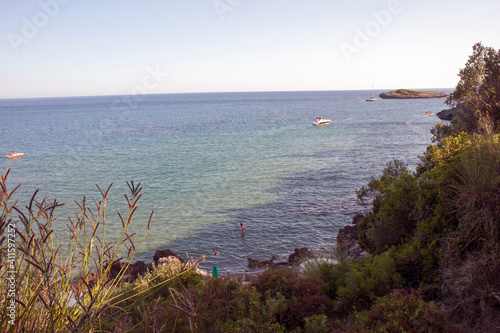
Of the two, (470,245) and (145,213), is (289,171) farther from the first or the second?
(470,245)

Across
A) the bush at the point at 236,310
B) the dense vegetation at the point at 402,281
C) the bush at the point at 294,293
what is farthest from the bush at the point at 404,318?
the bush at the point at 236,310

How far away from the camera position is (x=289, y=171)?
31.5 metres

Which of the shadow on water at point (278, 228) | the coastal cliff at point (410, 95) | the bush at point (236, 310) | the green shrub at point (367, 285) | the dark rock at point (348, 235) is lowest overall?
the shadow on water at point (278, 228)

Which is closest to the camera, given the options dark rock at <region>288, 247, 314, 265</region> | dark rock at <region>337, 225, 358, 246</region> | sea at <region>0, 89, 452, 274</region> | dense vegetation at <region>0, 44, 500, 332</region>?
dense vegetation at <region>0, 44, 500, 332</region>

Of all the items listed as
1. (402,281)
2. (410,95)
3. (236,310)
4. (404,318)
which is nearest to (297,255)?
(402,281)

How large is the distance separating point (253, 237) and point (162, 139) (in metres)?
39.9

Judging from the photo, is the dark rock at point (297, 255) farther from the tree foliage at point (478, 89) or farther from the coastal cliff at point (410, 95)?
the coastal cliff at point (410, 95)

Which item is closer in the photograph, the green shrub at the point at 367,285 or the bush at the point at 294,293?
the bush at the point at 294,293

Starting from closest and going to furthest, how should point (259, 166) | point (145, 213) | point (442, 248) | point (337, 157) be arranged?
1. point (442, 248)
2. point (145, 213)
3. point (259, 166)
4. point (337, 157)

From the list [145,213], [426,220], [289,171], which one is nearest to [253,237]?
[145,213]

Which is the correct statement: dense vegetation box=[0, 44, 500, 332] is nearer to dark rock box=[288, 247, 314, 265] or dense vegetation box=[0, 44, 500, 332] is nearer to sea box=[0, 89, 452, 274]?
sea box=[0, 89, 452, 274]

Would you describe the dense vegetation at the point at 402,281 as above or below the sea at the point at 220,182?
above

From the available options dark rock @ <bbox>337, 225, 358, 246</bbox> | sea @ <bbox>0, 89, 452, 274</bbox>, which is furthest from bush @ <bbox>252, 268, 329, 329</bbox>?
dark rock @ <bbox>337, 225, 358, 246</bbox>

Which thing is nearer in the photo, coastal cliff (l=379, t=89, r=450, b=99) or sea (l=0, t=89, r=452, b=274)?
sea (l=0, t=89, r=452, b=274)
